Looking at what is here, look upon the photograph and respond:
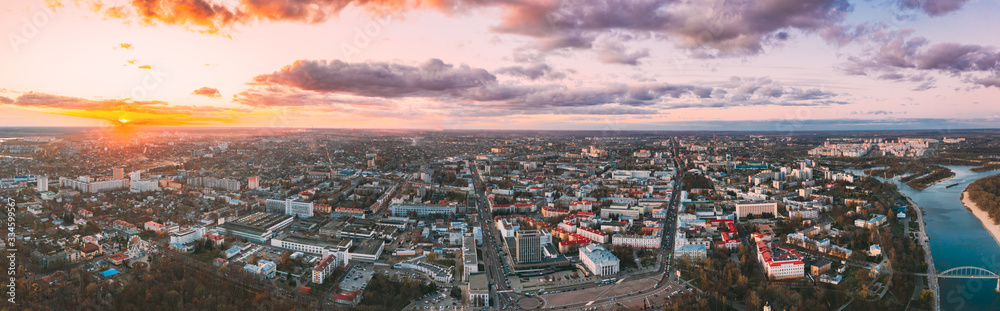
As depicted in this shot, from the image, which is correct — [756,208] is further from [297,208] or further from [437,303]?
[297,208]

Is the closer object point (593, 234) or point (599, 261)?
point (599, 261)

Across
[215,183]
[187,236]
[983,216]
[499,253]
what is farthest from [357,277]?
[983,216]

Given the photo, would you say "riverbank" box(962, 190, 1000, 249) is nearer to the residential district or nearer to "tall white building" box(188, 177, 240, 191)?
the residential district

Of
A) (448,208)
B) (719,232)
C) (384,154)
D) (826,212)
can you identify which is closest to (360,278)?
(448,208)

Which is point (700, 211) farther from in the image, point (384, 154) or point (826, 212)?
point (384, 154)

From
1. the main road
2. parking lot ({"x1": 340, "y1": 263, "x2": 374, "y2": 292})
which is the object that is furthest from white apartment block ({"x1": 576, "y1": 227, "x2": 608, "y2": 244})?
parking lot ({"x1": 340, "y1": 263, "x2": 374, "y2": 292})

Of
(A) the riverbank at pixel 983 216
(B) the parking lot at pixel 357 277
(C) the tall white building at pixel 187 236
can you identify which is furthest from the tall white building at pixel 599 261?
(A) the riverbank at pixel 983 216
